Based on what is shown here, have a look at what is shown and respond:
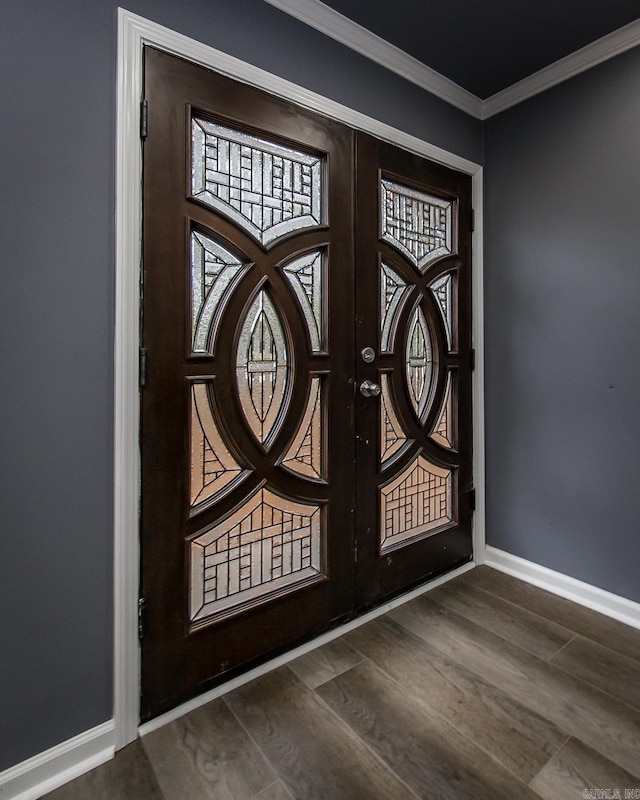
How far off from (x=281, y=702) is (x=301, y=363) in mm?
1188

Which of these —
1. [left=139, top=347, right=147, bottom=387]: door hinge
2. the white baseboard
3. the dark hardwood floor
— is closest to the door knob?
[left=139, top=347, right=147, bottom=387]: door hinge

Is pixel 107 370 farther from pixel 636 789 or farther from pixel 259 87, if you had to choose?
pixel 636 789

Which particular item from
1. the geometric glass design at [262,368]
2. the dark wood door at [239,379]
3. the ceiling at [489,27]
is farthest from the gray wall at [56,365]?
the ceiling at [489,27]

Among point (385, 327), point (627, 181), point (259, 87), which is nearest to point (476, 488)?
point (385, 327)

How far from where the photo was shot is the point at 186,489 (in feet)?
4.70

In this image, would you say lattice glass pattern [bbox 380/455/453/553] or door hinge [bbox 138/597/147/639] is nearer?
door hinge [bbox 138/597/147/639]

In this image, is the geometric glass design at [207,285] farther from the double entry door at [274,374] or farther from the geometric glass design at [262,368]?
the geometric glass design at [262,368]

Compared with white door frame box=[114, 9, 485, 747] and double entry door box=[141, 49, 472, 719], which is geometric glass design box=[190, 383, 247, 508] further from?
white door frame box=[114, 9, 485, 747]

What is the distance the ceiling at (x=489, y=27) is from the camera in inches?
66.4

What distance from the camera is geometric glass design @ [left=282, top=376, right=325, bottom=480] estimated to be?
5.58 feet

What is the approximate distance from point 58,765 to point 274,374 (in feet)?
4.34

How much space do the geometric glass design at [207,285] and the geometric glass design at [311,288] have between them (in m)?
0.26

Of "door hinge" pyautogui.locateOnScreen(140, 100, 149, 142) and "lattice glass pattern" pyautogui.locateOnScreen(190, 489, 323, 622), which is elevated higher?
"door hinge" pyautogui.locateOnScreen(140, 100, 149, 142)

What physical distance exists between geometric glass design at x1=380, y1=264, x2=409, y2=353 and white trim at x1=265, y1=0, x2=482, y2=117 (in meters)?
0.91
